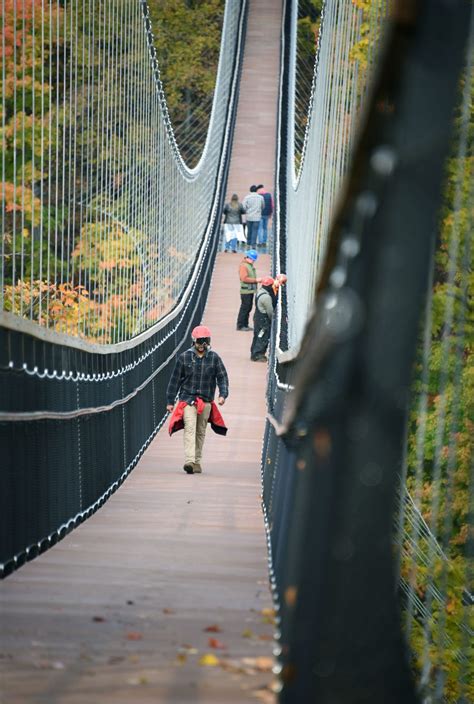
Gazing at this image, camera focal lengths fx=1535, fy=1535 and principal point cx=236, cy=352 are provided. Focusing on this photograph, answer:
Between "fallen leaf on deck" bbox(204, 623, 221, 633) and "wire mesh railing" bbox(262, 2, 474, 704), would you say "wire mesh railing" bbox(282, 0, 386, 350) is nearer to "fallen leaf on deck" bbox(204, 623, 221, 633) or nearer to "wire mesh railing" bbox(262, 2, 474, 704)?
"fallen leaf on deck" bbox(204, 623, 221, 633)

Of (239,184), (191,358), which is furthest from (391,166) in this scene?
(239,184)

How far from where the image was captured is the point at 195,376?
12805mm

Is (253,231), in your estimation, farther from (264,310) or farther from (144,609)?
(144,609)

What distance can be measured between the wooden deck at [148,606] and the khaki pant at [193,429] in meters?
0.86

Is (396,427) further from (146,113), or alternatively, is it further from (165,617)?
(146,113)

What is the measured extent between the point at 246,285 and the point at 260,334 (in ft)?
5.39

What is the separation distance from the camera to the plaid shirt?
1276 centimetres

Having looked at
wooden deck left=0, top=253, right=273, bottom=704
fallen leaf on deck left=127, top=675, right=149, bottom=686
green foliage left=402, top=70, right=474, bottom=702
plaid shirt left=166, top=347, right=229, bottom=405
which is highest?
fallen leaf on deck left=127, top=675, right=149, bottom=686

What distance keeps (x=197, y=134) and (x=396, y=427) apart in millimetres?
48255

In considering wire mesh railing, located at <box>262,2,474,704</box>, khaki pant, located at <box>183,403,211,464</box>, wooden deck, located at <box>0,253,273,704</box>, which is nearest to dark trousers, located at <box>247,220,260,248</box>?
khaki pant, located at <box>183,403,211,464</box>

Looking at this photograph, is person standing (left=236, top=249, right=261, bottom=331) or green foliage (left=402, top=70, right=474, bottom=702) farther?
person standing (left=236, top=249, right=261, bottom=331)

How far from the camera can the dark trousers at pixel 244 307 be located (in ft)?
73.1

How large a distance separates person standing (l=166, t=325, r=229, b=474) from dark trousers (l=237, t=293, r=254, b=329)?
929 cm

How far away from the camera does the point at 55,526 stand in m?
7.14
